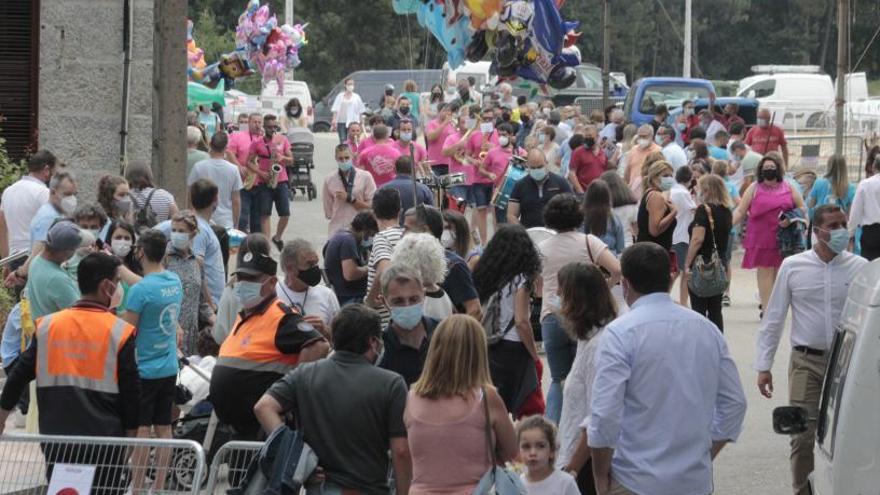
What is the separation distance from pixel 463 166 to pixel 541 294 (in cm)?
1123

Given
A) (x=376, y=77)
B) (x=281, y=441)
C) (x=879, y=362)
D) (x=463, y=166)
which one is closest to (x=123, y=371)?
(x=281, y=441)

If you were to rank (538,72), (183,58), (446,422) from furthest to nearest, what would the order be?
(538,72)
(183,58)
(446,422)

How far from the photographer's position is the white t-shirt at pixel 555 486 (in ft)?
21.6

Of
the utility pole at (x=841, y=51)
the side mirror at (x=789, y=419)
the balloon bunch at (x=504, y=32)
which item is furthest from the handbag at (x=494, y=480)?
the utility pole at (x=841, y=51)

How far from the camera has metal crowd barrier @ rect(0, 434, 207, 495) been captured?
700cm

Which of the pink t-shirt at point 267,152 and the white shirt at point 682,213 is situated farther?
the pink t-shirt at point 267,152

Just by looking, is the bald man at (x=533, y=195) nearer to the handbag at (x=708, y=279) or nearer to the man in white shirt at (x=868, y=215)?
the handbag at (x=708, y=279)

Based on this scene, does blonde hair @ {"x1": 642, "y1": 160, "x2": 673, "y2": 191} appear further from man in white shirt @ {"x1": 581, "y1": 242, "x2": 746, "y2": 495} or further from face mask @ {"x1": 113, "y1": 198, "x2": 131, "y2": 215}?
man in white shirt @ {"x1": 581, "y1": 242, "x2": 746, "y2": 495}

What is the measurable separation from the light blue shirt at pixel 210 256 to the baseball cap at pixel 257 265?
314cm

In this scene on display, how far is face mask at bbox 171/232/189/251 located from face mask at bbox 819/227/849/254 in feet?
14.4

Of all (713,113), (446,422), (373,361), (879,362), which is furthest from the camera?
(713,113)

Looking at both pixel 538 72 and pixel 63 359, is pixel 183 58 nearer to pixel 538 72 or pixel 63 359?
pixel 538 72

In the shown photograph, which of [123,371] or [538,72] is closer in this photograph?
[123,371]

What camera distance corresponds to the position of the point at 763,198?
15.8 metres
